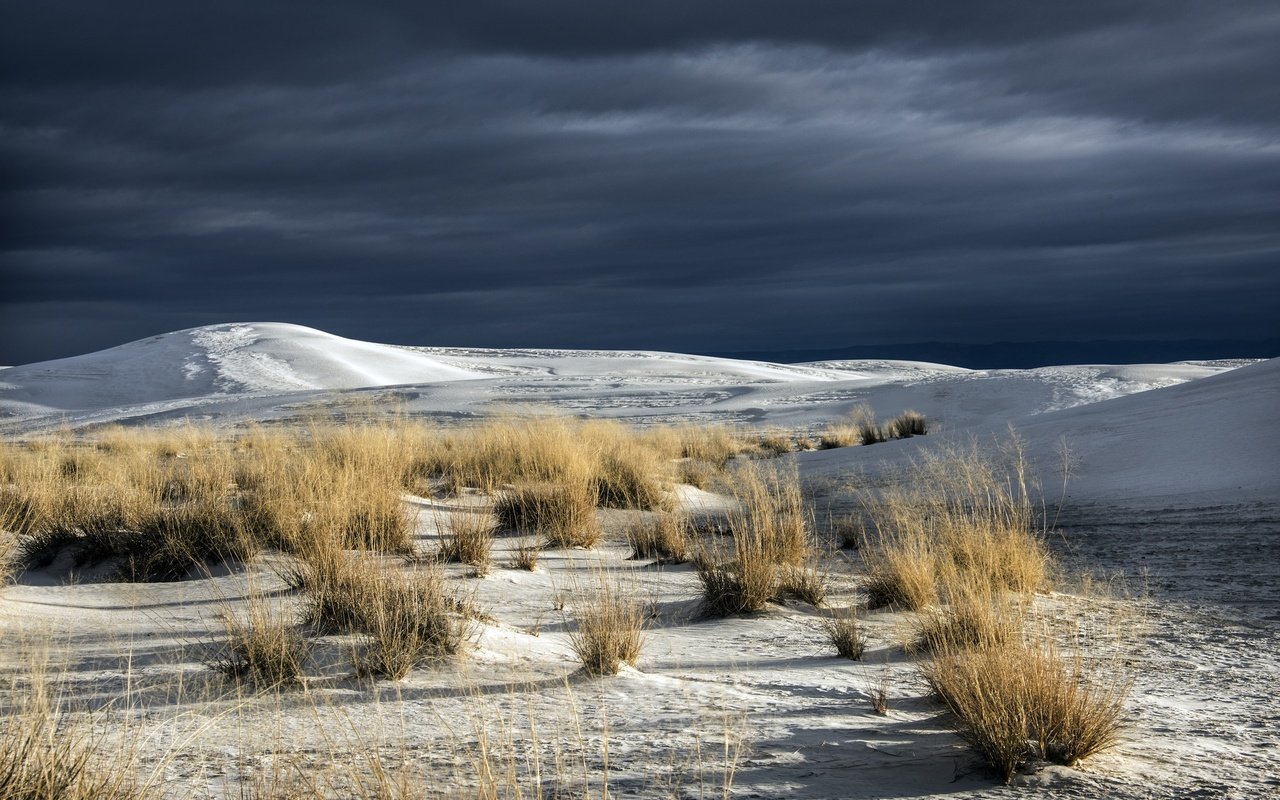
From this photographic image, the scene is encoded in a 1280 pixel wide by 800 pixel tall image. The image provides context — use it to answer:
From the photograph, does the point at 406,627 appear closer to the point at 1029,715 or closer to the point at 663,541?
the point at 1029,715

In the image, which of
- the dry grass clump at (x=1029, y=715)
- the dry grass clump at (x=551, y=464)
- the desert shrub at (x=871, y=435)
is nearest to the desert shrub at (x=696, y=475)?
the dry grass clump at (x=551, y=464)

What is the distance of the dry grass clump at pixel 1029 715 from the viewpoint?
3.16 m

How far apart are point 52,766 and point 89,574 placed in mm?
4862

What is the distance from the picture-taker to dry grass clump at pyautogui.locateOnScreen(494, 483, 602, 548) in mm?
8367

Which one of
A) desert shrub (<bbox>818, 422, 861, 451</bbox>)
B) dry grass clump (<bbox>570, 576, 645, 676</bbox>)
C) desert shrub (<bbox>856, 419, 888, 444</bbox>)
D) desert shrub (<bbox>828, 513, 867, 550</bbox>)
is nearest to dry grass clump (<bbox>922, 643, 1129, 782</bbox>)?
dry grass clump (<bbox>570, 576, 645, 676</bbox>)

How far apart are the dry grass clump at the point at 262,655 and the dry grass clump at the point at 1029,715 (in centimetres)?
247

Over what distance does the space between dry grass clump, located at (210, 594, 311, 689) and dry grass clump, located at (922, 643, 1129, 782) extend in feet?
8.10

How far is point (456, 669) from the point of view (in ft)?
14.0

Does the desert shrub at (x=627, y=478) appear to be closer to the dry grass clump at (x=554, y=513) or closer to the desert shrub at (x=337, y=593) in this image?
the dry grass clump at (x=554, y=513)

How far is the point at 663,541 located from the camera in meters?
7.93

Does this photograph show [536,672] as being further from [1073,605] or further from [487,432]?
[487,432]

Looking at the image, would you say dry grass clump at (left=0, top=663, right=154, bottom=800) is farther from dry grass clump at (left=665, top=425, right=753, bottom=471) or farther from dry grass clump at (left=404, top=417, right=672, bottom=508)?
dry grass clump at (left=665, top=425, right=753, bottom=471)

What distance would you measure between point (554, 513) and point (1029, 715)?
578 centimetres

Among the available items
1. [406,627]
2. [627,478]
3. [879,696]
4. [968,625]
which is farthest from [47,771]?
[627,478]
